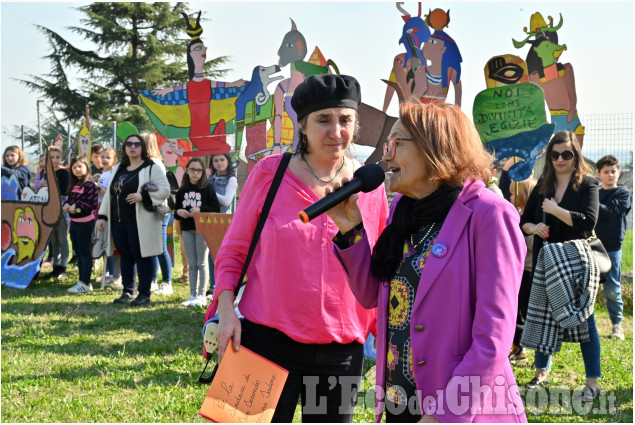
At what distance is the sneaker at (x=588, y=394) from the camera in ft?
14.6

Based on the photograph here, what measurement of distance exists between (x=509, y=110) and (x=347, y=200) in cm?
342

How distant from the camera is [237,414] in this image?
2283 millimetres

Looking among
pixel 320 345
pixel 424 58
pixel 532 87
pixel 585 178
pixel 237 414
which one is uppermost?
pixel 424 58

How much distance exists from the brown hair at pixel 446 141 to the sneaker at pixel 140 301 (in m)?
6.31

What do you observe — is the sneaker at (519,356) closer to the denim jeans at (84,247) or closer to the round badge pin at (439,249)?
the round badge pin at (439,249)

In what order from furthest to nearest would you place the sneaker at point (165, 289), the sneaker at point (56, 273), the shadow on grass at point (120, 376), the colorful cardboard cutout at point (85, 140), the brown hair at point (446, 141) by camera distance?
the colorful cardboard cutout at point (85, 140) → the sneaker at point (56, 273) → the sneaker at point (165, 289) → the shadow on grass at point (120, 376) → the brown hair at point (446, 141)

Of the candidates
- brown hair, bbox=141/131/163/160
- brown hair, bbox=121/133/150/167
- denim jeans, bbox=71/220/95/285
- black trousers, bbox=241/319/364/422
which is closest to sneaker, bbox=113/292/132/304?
denim jeans, bbox=71/220/95/285

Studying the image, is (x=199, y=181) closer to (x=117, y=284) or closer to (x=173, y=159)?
(x=173, y=159)

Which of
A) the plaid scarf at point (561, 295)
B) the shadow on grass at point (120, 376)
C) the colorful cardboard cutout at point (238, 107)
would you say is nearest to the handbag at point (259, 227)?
the shadow on grass at point (120, 376)

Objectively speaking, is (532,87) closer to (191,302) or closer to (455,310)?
(455,310)

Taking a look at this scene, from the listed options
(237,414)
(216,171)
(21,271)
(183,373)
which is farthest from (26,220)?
(237,414)

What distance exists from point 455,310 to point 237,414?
3.07 ft

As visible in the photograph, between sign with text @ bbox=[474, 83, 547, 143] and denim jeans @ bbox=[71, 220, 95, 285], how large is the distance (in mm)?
5958

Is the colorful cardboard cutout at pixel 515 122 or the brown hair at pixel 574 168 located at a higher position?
the colorful cardboard cutout at pixel 515 122
